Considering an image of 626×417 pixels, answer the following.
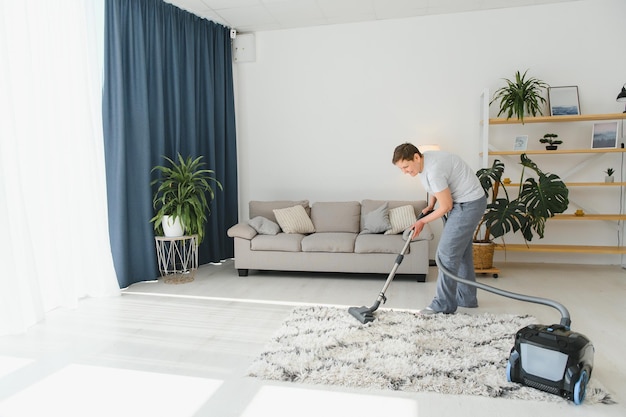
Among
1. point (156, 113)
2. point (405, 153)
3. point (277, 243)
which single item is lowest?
point (277, 243)

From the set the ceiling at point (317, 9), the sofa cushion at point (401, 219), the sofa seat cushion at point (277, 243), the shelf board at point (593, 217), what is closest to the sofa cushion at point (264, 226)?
the sofa seat cushion at point (277, 243)

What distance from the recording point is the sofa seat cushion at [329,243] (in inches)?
176

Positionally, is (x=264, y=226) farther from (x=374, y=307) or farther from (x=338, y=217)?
(x=374, y=307)

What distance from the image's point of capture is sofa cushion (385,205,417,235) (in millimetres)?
4641

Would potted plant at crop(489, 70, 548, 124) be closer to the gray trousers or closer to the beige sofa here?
the beige sofa

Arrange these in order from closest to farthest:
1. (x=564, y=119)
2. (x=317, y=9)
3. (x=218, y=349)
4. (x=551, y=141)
A: (x=218, y=349), (x=564, y=119), (x=551, y=141), (x=317, y=9)

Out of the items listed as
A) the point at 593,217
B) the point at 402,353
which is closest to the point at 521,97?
the point at 593,217

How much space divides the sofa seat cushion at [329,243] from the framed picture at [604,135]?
108 inches

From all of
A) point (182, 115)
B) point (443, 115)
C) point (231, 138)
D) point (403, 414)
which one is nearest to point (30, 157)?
point (182, 115)

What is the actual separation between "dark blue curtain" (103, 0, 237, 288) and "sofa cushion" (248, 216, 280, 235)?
689mm

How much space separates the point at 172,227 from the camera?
4.34 m

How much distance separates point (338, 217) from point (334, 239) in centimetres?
53

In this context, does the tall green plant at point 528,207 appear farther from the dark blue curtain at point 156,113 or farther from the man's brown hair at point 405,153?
the dark blue curtain at point 156,113

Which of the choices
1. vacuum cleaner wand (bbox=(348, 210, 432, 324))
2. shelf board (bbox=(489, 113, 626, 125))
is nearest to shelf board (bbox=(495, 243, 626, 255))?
shelf board (bbox=(489, 113, 626, 125))
